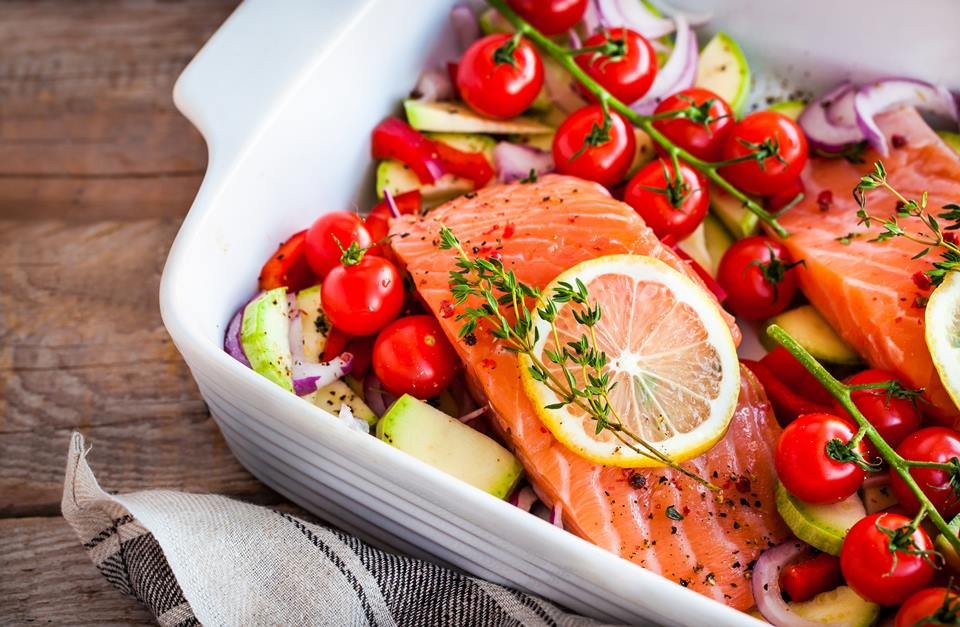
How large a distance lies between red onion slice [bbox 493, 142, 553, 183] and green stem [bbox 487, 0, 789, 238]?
0.20 meters

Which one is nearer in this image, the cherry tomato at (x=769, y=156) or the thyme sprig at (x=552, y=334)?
the thyme sprig at (x=552, y=334)

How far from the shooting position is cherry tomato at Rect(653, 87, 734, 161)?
7.81 feet

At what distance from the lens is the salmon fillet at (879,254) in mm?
2043

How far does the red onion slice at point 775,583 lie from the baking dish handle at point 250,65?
1.28 m

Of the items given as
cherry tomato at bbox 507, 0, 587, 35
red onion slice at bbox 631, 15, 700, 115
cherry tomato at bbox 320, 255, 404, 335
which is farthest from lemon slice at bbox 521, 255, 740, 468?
cherry tomato at bbox 507, 0, 587, 35

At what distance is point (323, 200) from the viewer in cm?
238

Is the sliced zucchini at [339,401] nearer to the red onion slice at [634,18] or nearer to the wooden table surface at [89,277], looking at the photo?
the wooden table surface at [89,277]

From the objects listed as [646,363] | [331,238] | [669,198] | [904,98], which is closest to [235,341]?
[331,238]

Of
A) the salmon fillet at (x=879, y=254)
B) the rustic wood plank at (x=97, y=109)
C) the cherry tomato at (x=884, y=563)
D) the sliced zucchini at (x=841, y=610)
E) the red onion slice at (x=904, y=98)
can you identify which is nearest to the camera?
the cherry tomato at (x=884, y=563)

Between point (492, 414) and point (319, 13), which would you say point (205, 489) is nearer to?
point (492, 414)

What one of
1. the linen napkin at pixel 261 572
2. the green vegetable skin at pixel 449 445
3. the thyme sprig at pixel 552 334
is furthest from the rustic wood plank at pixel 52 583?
the thyme sprig at pixel 552 334

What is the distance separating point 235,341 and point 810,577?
1177 millimetres

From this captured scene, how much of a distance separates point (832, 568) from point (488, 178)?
1171 mm

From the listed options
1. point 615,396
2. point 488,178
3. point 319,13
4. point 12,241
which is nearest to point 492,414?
point 615,396
